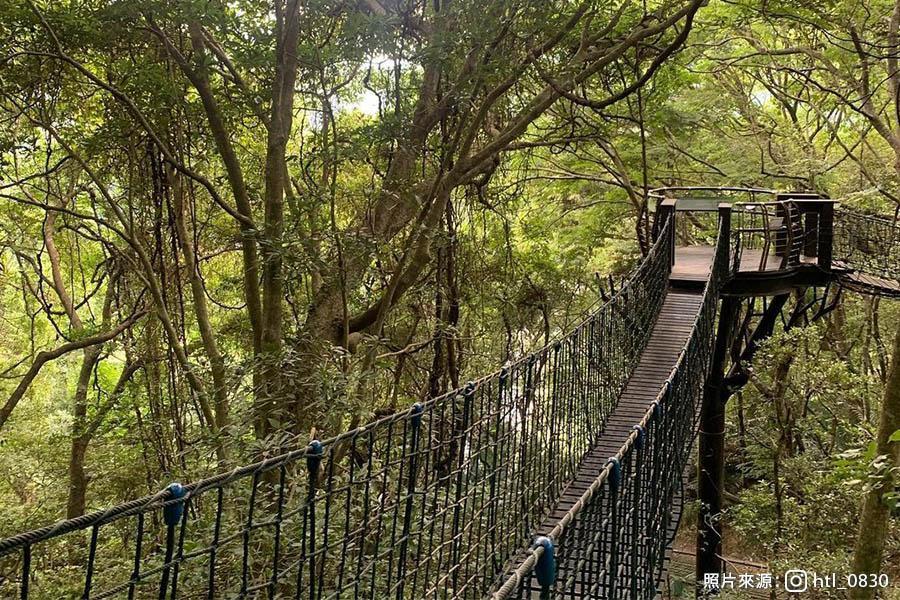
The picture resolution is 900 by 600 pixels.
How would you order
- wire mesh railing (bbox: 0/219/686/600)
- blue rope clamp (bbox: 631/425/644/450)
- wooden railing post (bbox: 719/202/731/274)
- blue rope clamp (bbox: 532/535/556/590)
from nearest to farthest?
blue rope clamp (bbox: 532/535/556/590) → wire mesh railing (bbox: 0/219/686/600) → blue rope clamp (bbox: 631/425/644/450) → wooden railing post (bbox: 719/202/731/274)

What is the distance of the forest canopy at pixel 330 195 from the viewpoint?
3.01 meters

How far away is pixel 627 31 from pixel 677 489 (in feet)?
8.31

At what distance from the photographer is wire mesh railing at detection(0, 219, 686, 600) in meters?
1.85

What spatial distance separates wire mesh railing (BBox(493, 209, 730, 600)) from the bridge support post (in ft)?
6.09

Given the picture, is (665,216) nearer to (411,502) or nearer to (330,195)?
(330,195)

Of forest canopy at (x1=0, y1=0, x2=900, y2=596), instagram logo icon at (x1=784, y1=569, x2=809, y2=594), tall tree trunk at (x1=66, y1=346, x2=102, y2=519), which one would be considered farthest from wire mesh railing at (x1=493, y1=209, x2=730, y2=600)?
tall tree trunk at (x1=66, y1=346, x2=102, y2=519)

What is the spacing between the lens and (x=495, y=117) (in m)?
4.51

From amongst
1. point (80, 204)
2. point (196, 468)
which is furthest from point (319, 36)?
point (80, 204)

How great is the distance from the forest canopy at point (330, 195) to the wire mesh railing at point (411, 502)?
0.32m

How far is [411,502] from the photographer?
2.03 m

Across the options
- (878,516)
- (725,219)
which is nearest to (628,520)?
(878,516)

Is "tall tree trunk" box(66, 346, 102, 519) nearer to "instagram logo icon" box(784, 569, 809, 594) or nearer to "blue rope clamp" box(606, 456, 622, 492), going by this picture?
"blue rope clamp" box(606, 456, 622, 492)

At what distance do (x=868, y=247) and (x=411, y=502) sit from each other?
6.20 meters

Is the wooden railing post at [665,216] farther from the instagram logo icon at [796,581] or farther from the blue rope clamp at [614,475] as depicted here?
the blue rope clamp at [614,475]
